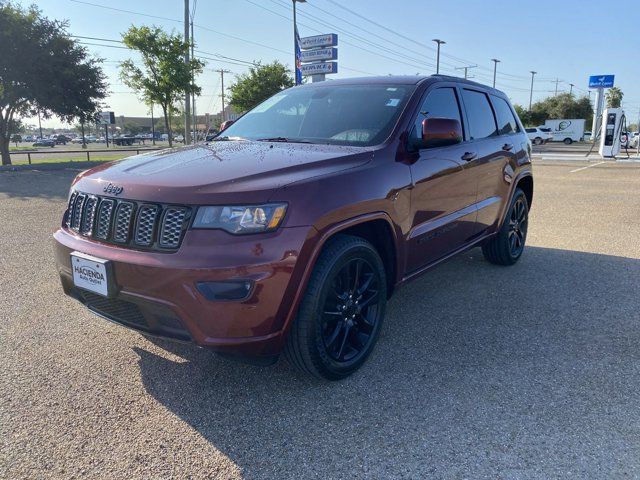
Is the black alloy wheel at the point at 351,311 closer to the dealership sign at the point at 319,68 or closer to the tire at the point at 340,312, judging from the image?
the tire at the point at 340,312

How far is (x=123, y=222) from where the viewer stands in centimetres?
261

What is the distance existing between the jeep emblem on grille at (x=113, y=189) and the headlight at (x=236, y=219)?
1.82ft

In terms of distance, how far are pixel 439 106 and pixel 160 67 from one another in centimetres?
2279

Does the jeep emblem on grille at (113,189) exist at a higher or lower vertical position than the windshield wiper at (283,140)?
lower

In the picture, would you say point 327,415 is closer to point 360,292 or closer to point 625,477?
point 360,292

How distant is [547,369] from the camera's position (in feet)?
10.4

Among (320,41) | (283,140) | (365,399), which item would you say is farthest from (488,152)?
(320,41)

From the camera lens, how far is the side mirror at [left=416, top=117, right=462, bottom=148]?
10.8 ft

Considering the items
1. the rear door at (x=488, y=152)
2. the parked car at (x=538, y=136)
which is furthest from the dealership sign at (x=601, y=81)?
the rear door at (x=488, y=152)

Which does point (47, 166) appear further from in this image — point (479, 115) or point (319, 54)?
point (319, 54)

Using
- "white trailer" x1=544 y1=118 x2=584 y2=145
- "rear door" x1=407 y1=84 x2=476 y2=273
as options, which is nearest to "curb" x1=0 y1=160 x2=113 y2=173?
"rear door" x1=407 y1=84 x2=476 y2=273

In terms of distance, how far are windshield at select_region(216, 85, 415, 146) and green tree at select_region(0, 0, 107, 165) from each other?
1875 cm

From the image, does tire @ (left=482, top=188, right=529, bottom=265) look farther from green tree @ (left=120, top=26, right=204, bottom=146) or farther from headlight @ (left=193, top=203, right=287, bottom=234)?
green tree @ (left=120, top=26, right=204, bottom=146)

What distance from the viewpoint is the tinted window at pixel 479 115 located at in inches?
174
